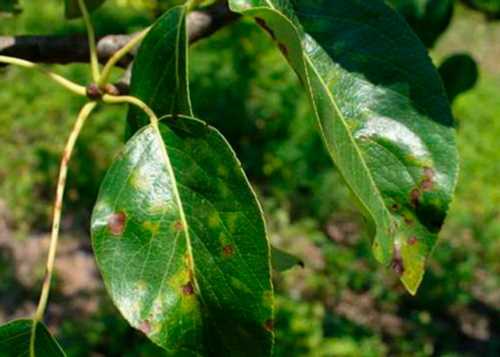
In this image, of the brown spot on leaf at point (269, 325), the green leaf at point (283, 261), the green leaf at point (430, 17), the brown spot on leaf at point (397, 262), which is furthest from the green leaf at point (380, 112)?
the green leaf at point (430, 17)

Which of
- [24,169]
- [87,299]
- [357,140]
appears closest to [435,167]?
[357,140]

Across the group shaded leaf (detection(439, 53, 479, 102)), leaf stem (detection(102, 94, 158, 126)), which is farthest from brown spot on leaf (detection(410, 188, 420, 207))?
shaded leaf (detection(439, 53, 479, 102))

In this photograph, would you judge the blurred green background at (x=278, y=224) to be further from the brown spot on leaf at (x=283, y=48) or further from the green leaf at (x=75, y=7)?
the brown spot on leaf at (x=283, y=48)

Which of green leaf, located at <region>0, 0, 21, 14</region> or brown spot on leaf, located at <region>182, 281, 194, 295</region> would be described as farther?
green leaf, located at <region>0, 0, 21, 14</region>

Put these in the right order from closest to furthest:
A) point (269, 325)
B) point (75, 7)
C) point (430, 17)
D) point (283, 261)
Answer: point (269, 325) < point (283, 261) < point (75, 7) < point (430, 17)

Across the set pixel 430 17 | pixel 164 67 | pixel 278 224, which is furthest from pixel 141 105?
pixel 278 224

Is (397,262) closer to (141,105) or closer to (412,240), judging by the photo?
(412,240)

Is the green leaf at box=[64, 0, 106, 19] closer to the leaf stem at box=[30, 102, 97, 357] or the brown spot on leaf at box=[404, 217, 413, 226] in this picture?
the leaf stem at box=[30, 102, 97, 357]
